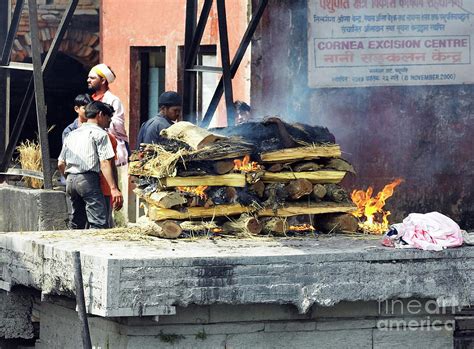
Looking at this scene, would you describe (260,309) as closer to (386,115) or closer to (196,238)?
(196,238)

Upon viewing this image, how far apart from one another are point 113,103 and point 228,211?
12.9 ft

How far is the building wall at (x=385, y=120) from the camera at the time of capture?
1270 centimetres

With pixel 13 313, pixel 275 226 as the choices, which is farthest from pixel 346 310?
pixel 13 313

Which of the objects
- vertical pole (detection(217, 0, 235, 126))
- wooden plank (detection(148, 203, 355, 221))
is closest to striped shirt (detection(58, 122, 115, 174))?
vertical pole (detection(217, 0, 235, 126))

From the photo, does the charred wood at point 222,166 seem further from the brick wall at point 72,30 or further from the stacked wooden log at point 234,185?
the brick wall at point 72,30

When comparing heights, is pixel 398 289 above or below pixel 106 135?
below

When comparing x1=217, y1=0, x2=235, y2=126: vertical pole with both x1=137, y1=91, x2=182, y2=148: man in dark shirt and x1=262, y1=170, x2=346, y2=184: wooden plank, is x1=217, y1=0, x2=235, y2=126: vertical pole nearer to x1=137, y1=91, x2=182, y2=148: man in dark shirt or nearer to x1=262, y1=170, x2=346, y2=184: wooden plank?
x1=137, y1=91, x2=182, y2=148: man in dark shirt

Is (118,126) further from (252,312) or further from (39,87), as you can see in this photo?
(252,312)

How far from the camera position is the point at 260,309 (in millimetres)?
8195

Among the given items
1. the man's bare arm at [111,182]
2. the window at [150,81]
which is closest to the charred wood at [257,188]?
the man's bare arm at [111,182]

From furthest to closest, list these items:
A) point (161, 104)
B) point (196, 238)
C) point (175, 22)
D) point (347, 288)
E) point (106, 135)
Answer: point (175, 22) < point (161, 104) < point (106, 135) < point (196, 238) < point (347, 288)

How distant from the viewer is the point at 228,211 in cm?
916

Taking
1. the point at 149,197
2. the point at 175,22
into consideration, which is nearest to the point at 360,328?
the point at 149,197

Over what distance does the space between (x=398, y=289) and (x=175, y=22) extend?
9754 millimetres
